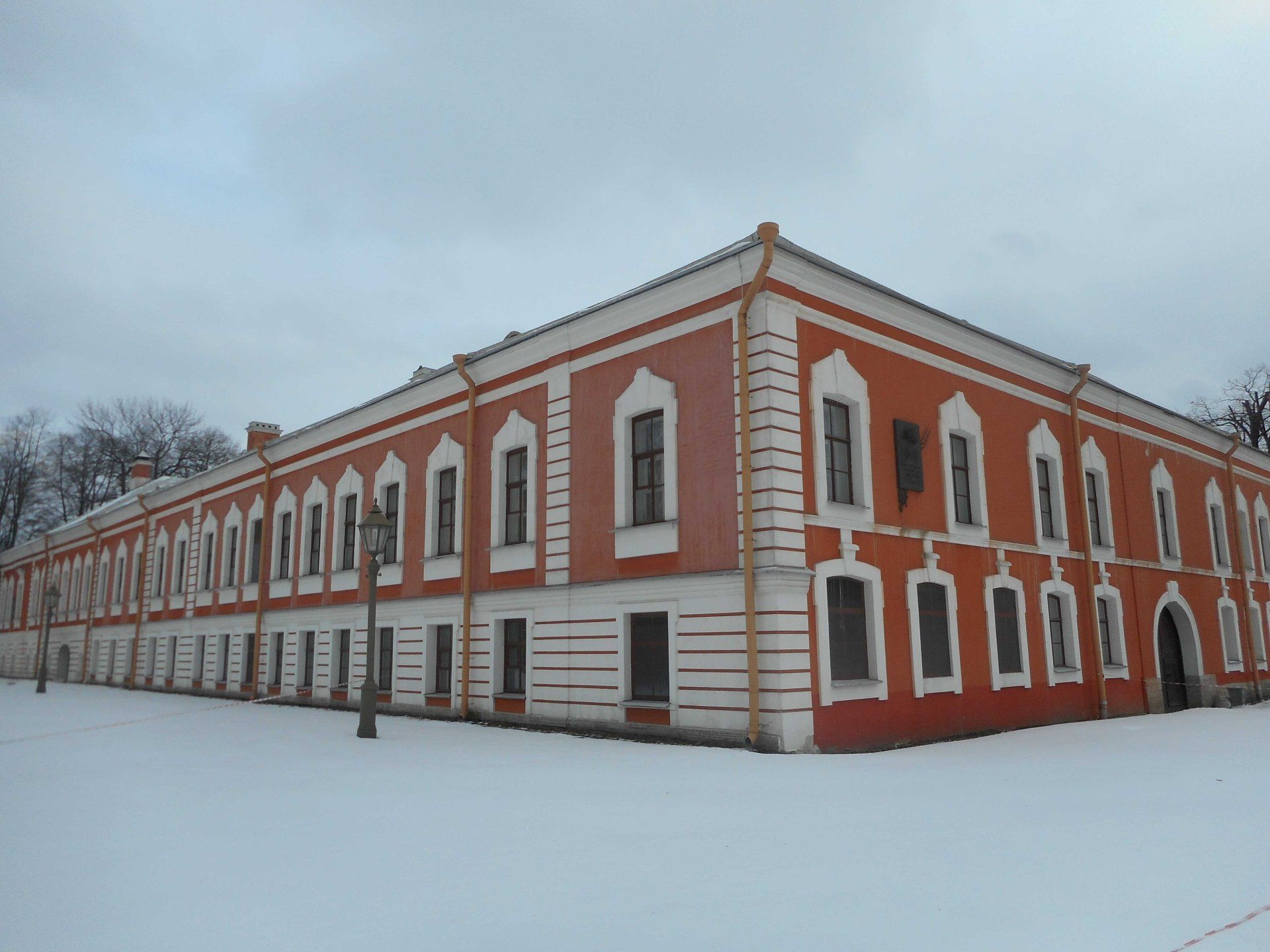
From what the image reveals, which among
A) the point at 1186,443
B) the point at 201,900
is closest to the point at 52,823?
the point at 201,900

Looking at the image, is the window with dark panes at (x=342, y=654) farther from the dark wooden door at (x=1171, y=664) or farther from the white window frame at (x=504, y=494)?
the dark wooden door at (x=1171, y=664)

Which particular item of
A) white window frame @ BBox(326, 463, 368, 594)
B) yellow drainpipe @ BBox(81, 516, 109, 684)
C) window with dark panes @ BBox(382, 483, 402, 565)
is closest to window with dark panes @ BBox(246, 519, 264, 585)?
white window frame @ BBox(326, 463, 368, 594)

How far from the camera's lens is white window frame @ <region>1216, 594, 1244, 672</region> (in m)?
23.1

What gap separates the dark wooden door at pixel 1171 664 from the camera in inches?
814

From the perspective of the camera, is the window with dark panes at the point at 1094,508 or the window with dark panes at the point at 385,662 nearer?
the window with dark panes at the point at 1094,508

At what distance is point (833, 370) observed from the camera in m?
13.9

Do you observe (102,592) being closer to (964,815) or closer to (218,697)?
(218,697)

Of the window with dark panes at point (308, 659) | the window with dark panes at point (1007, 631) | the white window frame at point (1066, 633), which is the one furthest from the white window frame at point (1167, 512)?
the window with dark panes at point (308, 659)

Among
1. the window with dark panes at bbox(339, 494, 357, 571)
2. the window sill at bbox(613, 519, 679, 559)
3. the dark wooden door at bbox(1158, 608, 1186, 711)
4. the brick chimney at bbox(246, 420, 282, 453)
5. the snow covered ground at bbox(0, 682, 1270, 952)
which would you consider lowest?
the snow covered ground at bbox(0, 682, 1270, 952)

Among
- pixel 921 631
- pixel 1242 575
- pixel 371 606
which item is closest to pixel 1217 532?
pixel 1242 575

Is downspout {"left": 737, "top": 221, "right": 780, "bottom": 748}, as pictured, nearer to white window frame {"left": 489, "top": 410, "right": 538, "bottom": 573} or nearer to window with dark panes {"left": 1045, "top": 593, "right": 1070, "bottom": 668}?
white window frame {"left": 489, "top": 410, "right": 538, "bottom": 573}

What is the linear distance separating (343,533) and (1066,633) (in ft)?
53.4

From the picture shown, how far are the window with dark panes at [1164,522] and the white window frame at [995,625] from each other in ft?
23.8

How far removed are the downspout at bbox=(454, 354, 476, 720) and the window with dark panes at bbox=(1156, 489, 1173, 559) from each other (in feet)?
52.1
